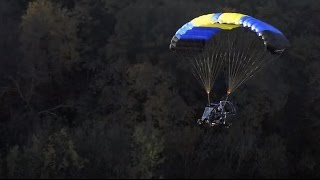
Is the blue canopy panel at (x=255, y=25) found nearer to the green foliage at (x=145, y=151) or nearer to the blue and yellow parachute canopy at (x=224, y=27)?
the blue and yellow parachute canopy at (x=224, y=27)

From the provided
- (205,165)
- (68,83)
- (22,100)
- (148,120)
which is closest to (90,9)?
(68,83)

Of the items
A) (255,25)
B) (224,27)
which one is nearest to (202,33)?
(224,27)

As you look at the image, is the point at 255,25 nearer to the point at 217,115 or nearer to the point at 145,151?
the point at 217,115

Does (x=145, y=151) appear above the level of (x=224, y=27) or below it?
below

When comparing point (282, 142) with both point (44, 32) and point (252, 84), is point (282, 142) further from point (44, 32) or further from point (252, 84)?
point (44, 32)

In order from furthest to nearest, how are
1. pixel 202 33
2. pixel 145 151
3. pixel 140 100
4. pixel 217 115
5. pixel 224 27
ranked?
pixel 140 100 → pixel 145 151 → pixel 202 33 → pixel 224 27 → pixel 217 115

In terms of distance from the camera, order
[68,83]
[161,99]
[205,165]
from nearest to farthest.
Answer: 1. [161,99]
2. [205,165]
3. [68,83]

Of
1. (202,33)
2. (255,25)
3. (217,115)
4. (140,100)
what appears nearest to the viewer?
(255,25)
